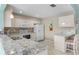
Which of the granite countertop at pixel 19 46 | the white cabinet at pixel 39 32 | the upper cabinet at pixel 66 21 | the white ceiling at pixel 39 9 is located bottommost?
the granite countertop at pixel 19 46

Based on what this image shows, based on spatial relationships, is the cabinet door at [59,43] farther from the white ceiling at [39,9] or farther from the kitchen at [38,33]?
the white ceiling at [39,9]

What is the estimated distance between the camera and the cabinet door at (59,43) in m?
1.39

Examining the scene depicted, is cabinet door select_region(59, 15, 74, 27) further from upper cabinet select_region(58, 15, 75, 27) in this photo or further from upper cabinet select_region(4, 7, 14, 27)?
upper cabinet select_region(4, 7, 14, 27)

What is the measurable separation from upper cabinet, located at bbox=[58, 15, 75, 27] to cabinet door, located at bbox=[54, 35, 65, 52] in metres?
0.18

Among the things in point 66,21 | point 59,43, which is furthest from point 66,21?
point 59,43

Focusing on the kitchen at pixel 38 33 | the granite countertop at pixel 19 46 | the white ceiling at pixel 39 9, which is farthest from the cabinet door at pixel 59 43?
the white ceiling at pixel 39 9

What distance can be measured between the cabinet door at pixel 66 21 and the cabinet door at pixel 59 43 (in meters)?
0.18

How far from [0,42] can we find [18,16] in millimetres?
431

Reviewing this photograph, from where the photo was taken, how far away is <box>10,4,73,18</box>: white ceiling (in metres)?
1.41

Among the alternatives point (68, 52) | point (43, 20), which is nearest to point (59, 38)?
point (68, 52)

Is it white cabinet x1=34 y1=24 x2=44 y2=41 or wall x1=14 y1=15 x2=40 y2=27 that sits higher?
wall x1=14 y1=15 x2=40 y2=27

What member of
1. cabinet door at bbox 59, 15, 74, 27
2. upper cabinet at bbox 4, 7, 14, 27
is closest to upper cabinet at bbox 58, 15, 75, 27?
cabinet door at bbox 59, 15, 74, 27

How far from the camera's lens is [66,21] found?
1.39 m

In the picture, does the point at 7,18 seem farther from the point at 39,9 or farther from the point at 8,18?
the point at 39,9
